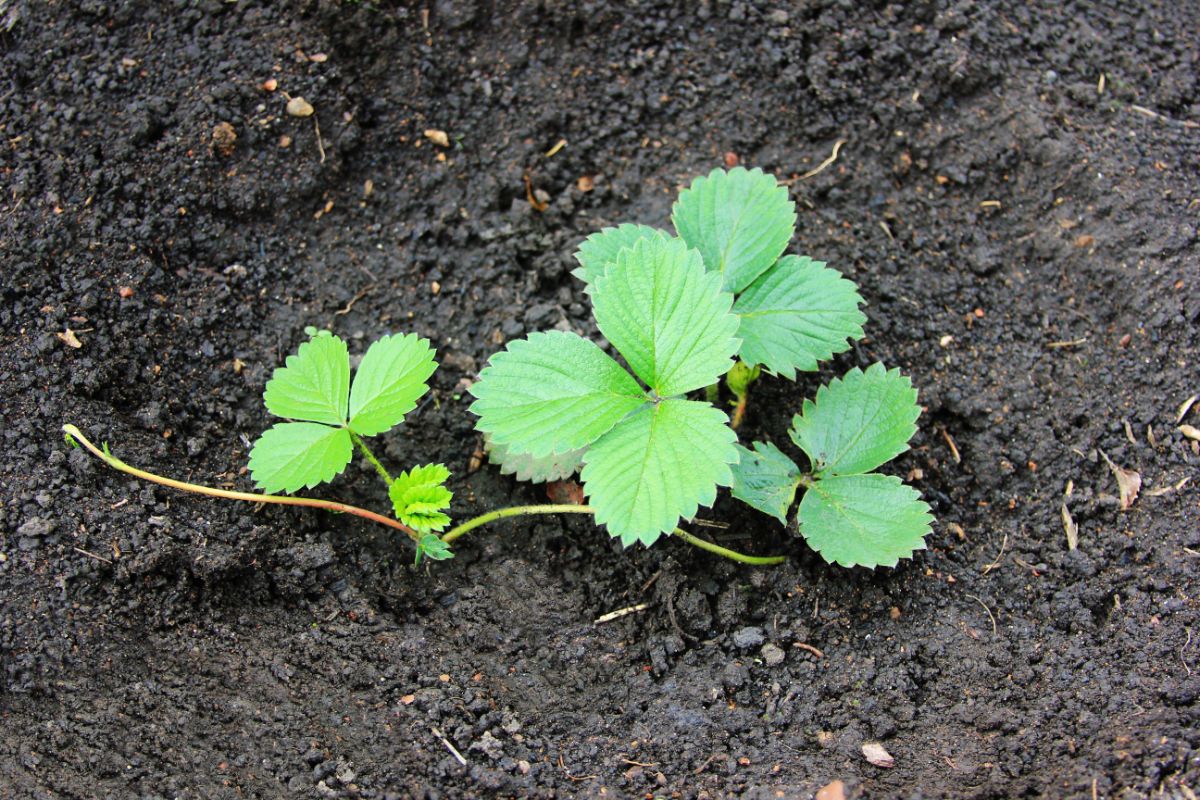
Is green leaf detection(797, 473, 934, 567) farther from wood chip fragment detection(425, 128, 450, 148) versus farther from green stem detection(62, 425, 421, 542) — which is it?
wood chip fragment detection(425, 128, 450, 148)

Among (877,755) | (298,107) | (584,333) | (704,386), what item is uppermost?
(298,107)

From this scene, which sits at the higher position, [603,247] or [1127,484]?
[603,247]

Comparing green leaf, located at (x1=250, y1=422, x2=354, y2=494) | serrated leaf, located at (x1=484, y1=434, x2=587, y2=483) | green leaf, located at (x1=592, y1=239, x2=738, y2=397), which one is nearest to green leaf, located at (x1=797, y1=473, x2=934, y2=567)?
green leaf, located at (x1=592, y1=239, x2=738, y2=397)

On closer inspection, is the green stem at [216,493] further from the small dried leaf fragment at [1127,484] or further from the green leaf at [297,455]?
the small dried leaf fragment at [1127,484]

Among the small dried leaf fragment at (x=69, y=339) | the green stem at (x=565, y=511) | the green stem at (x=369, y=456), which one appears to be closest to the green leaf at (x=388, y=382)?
the green stem at (x=369, y=456)

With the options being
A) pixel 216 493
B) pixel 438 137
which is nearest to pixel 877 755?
pixel 216 493

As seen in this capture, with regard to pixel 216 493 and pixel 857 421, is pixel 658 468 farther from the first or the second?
pixel 216 493

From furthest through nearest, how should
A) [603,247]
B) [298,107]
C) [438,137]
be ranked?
[438,137] < [298,107] < [603,247]

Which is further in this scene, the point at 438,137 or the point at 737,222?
the point at 438,137
